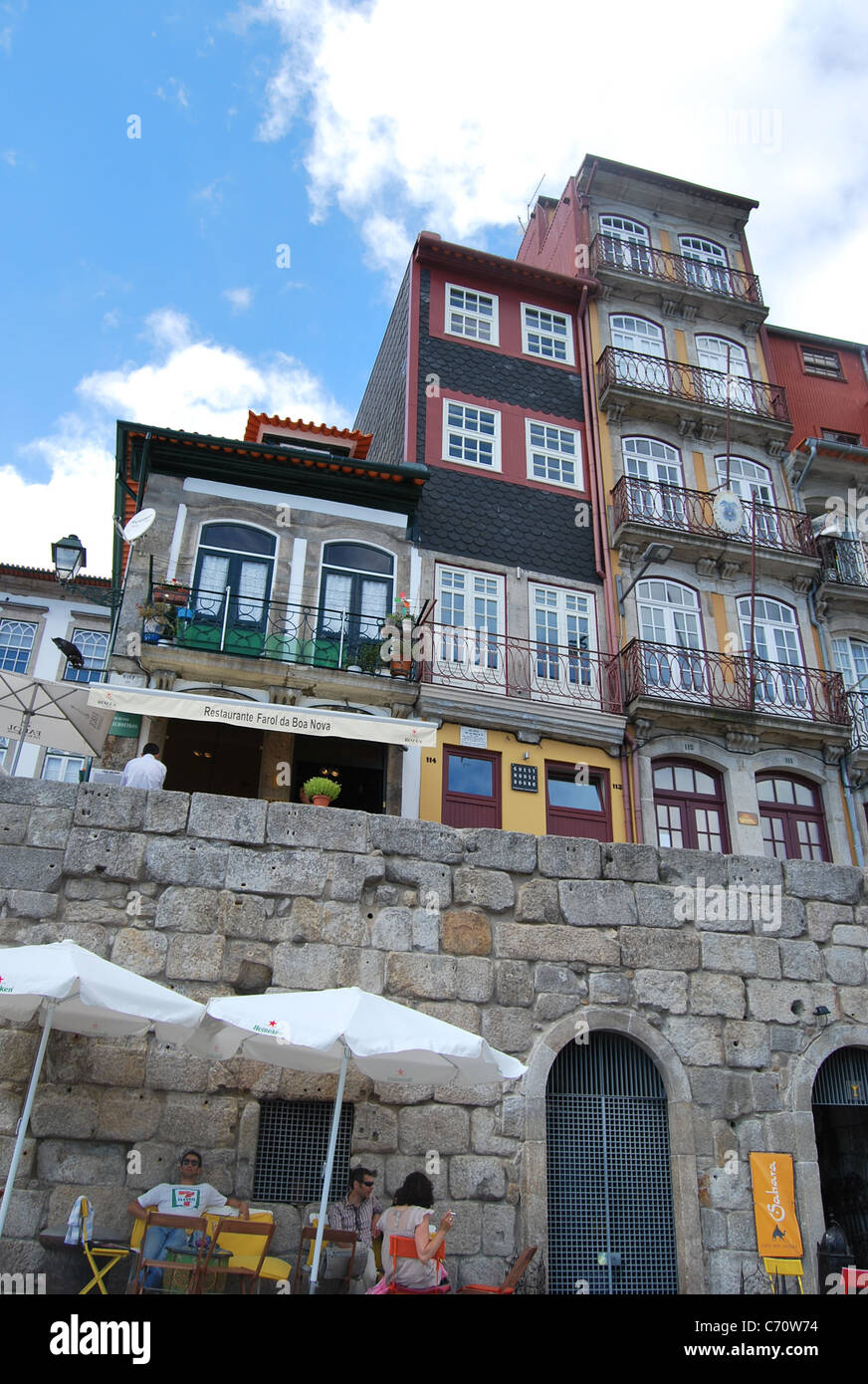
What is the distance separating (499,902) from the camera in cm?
784

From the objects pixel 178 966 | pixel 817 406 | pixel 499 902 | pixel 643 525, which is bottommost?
pixel 178 966

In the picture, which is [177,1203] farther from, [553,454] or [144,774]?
[553,454]

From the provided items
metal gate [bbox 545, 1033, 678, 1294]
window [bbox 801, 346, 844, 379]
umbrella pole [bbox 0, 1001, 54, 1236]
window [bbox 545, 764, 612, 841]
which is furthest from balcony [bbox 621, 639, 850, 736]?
umbrella pole [bbox 0, 1001, 54, 1236]

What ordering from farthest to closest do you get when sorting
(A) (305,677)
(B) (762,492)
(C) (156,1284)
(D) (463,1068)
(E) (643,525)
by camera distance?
(B) (762,492) < (E) (643,525) < (A) (305,677) < (D) (463,1068) < (C) (156,1284)

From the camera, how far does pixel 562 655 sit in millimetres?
14172

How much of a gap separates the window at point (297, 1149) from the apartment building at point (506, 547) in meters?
5.70

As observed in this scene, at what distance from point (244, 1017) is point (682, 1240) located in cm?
380

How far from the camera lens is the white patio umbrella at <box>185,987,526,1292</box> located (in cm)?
568

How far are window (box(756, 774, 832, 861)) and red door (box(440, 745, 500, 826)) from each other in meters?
3.96

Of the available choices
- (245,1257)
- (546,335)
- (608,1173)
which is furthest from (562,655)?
(245,1257)

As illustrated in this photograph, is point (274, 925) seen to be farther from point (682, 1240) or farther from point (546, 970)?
point (682, 1240)

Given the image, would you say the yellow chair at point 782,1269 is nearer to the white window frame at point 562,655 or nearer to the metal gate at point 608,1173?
the metal gate at point 608,1173

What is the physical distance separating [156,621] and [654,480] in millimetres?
8229

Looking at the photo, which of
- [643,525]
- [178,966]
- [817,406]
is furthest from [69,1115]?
[817,406]
